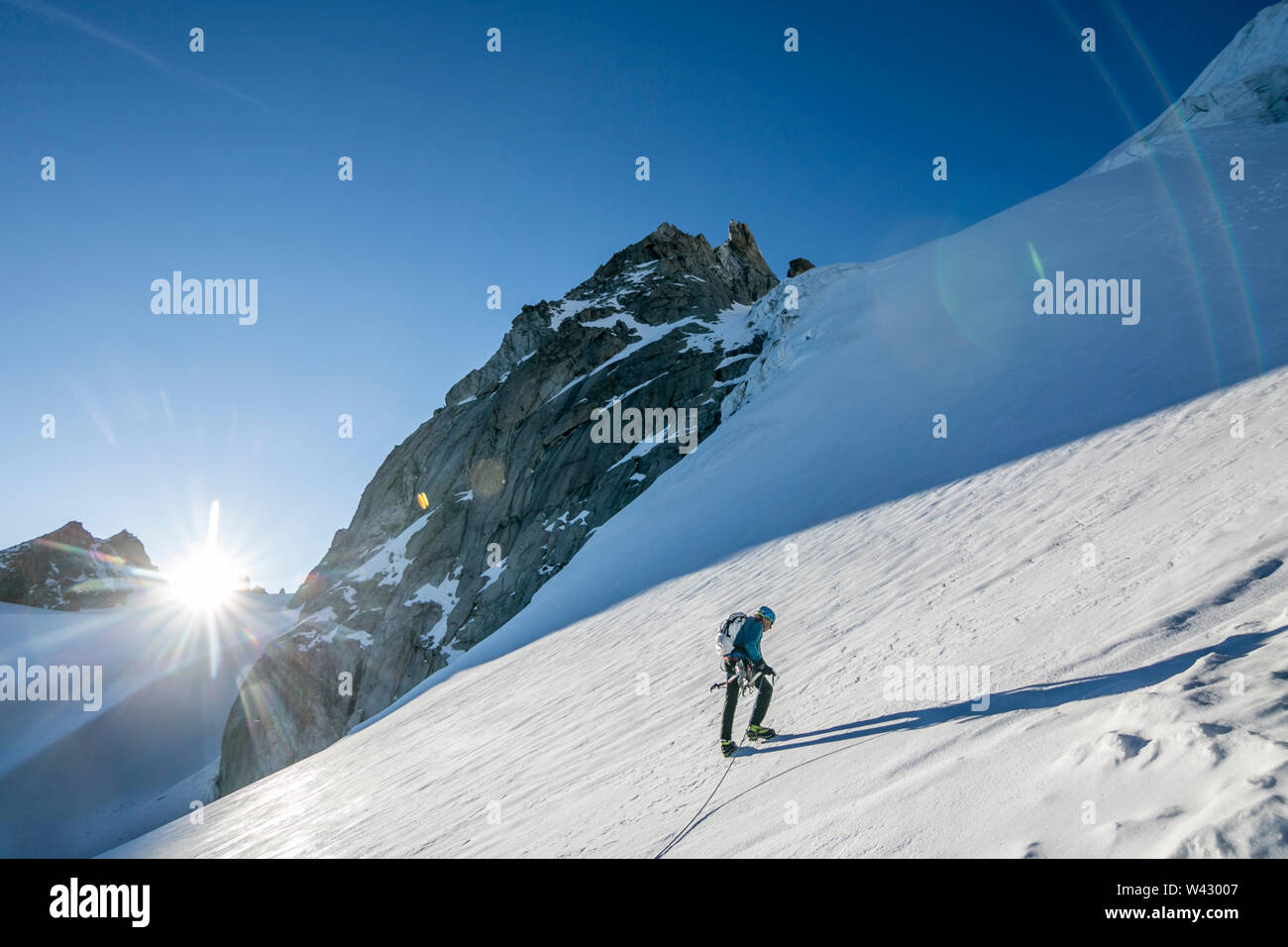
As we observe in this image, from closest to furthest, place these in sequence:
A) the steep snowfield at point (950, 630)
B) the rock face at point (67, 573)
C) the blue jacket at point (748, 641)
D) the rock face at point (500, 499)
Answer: the steep snowfield at point (950, 630) → the blue jacket at point (748, 641) → the rock face at point (500, 499) → the rock face at point (67, 573)

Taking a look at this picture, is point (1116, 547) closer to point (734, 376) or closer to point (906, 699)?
point (906, 699)

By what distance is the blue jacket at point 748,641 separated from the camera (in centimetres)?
551

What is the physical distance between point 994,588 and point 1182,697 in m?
3.42

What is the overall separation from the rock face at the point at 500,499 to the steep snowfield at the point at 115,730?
12.3 meters

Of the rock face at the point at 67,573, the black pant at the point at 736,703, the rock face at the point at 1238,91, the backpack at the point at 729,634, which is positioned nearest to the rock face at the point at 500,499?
the rock face at the point at 1238,91

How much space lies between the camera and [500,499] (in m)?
41.1

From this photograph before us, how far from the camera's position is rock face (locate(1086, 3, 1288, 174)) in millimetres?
26844

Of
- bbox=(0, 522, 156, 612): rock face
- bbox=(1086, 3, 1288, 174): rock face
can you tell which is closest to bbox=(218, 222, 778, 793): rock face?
bbox=(1086, 3, 1288, 174): rock face

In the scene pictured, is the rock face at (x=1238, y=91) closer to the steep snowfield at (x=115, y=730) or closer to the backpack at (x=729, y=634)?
the backpack at (x=729, y=634)

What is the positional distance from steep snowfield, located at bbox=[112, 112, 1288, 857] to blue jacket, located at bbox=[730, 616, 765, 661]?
0.70 m

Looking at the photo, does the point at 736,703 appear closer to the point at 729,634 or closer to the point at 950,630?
the point at 729,634

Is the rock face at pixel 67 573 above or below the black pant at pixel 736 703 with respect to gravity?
above

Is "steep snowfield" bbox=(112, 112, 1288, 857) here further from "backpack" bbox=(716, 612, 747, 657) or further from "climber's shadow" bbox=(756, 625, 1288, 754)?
"backpack" bbox=(716, 612, 747, 657)
